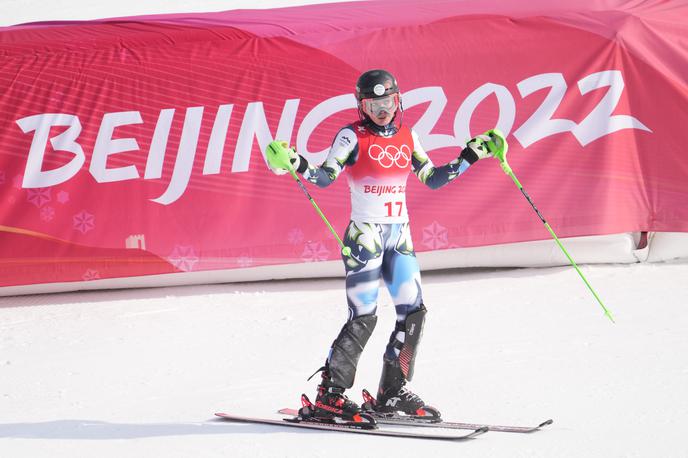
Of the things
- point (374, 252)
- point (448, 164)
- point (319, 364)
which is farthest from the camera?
point (319, 364)

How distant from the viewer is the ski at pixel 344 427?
4457 millimetres

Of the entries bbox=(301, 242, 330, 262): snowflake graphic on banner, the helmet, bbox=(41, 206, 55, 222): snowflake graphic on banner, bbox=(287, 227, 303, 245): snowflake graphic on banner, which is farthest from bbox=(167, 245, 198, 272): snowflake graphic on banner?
the helmet

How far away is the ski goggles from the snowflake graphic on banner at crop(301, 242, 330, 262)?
9.90ft

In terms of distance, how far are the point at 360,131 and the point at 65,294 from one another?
13.2ft

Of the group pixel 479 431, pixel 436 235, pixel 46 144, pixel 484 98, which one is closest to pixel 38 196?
pixel 46 144

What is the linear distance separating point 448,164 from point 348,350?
1.02 meters

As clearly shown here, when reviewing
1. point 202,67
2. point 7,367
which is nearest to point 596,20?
point 202,67

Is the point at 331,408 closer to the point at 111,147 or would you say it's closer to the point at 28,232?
the point at 111,147

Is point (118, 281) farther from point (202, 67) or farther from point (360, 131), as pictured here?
point (360, 131)

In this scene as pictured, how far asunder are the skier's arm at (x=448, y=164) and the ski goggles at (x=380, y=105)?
0.71ft

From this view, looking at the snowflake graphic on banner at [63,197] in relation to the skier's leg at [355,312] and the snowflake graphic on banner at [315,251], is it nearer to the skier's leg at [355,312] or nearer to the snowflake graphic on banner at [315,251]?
the snowflake graphic on banner at [315,251]

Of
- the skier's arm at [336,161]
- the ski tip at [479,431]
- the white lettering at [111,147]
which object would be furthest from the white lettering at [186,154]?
the ski tip at [479,431]

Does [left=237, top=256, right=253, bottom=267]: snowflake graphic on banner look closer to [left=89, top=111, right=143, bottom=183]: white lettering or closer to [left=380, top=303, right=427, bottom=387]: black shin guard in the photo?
[left=89, top=111, right=143, bottom=183]: white lettering

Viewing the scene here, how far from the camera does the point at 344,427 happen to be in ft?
15.4
